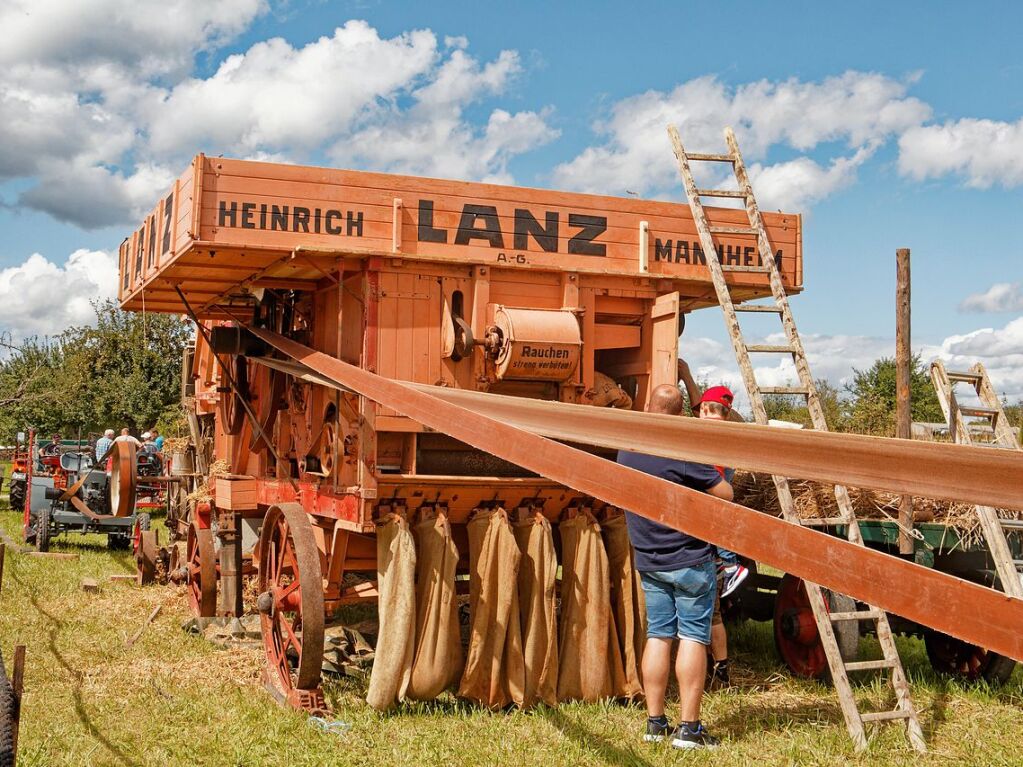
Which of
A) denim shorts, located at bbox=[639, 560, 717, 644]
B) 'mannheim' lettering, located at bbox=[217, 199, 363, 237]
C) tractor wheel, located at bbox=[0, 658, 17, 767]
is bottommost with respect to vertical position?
denim shorts, located at bbox=[639, 560, 717, 644]

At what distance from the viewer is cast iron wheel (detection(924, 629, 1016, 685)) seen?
21.8 ft

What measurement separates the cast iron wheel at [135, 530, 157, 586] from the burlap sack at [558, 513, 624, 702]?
5.92 m

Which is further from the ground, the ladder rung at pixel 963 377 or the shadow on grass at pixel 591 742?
the ladder rung at pixel 963 377

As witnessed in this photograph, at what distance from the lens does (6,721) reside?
196 cm

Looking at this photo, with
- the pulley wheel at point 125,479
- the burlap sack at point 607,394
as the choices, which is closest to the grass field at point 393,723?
the pulley wheel at point 125,479

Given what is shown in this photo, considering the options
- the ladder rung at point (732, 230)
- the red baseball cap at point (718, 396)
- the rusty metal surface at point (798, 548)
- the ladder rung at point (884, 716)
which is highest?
the ladder rung at point (732, 230)

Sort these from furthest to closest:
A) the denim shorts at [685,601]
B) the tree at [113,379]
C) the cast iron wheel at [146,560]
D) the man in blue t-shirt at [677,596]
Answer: the tree at [113,379]
the cast iron wheel at [146,560]
the denim shorts at [685,601]
the man in blue t-shirt at [677,596]

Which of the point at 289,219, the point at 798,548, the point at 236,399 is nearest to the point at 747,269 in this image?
the point at 289,219

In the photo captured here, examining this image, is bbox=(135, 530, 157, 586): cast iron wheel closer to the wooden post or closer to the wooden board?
the wooden board

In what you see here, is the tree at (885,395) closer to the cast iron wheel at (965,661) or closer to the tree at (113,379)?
the cast iron wheel at (965,661)

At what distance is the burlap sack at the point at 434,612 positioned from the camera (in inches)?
237

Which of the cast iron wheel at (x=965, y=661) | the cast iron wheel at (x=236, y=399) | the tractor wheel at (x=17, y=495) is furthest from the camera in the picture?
the tractor wheel at (x=17, y=495)

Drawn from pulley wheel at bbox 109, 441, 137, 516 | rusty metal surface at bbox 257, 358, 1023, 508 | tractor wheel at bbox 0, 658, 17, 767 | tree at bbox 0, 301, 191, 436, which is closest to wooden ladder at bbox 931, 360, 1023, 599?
rusty metal surface at bbox 257, 358, 1023, 508

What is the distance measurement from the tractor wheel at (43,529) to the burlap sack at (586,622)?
9635 mm
